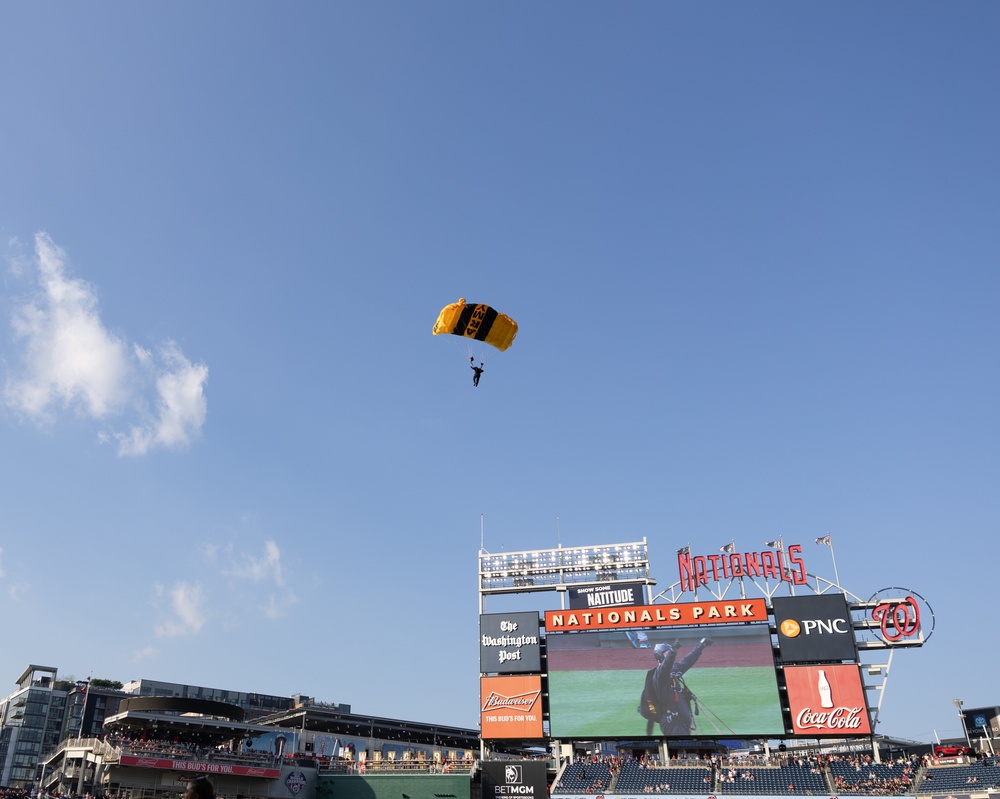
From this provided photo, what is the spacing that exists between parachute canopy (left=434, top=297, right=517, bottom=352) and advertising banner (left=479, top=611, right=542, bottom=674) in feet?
93.5

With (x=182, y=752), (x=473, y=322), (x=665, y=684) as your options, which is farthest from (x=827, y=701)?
(x=182, y=752)

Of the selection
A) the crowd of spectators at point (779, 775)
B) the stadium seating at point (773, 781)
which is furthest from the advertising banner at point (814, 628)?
the stadium seating at point (773, 781)

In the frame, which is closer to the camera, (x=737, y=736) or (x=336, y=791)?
(x=737, y=736)

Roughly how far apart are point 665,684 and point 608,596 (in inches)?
331

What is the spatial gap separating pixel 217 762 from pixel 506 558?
27.0 metres

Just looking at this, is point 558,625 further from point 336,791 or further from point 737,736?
point 336,791

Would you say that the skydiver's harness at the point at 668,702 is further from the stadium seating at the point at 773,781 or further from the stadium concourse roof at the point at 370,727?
the stadium concourse roof at the point at 370,727

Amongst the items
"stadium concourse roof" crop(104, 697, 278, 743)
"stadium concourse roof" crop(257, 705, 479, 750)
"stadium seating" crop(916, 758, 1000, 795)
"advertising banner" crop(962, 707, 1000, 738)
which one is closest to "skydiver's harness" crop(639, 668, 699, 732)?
"stadium seating" crop(916, 758, 1000, 795)

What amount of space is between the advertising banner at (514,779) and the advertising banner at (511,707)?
222cm

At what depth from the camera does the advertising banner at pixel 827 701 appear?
5169 centimetres

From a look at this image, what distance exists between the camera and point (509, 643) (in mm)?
60500

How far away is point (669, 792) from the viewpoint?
52.1 m

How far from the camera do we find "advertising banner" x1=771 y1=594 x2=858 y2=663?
53.8 m

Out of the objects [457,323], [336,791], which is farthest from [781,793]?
[457,323]
